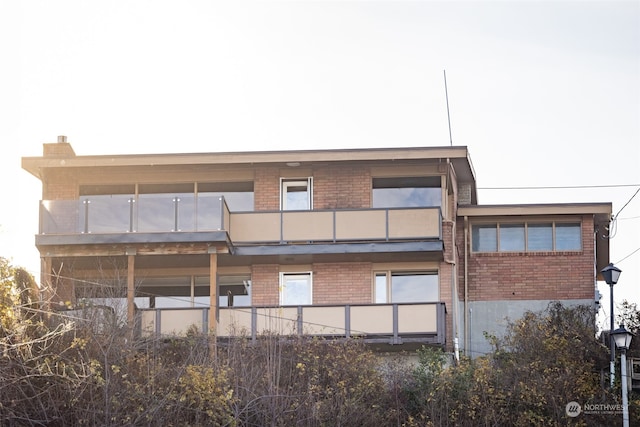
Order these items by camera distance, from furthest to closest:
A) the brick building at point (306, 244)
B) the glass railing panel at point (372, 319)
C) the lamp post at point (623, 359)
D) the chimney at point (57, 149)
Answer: the chimney at point (57, 149), the brick building at point (306, 244), the glass railing panel at point (372, 319), the lamp post at point (623, 359)

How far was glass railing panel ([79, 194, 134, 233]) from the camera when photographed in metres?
35.0

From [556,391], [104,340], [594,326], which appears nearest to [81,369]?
[104,340]

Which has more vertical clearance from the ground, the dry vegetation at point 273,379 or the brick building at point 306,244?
the brick building at point 306,244

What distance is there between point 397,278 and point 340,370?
17.1 ft

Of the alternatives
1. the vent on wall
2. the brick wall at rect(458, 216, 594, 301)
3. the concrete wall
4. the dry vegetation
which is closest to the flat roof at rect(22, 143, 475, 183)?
the brick wall at rect(458, 216, 594, 301)

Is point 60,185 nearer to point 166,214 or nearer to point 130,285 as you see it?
point 166,214

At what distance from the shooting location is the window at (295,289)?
119 feet

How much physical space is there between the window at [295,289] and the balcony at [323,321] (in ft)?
3.75

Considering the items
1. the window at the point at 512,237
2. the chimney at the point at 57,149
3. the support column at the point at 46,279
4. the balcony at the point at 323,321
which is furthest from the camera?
the window at the point at 512,237

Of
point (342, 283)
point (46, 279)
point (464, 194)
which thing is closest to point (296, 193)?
point (342, 283)

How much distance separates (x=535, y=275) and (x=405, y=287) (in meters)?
4.24

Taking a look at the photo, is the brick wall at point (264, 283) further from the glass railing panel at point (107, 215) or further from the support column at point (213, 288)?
the glass railing panel at point (107, 215)

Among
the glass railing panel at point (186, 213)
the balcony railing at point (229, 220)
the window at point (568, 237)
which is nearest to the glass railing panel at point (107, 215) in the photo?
the balcony railing at point (229, 220)

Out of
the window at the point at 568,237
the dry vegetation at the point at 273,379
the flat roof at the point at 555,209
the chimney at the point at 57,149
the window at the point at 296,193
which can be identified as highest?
the chimney at the point at 57,149
